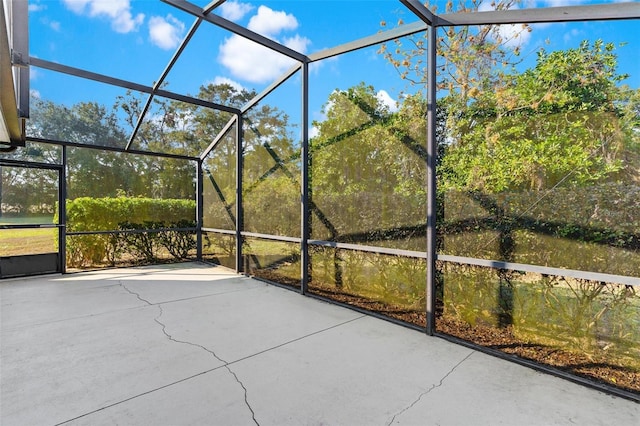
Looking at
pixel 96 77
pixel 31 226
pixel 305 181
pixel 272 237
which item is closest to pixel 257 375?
pixel 305 181

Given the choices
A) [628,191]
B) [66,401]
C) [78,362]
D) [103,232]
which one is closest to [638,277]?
[628,191]

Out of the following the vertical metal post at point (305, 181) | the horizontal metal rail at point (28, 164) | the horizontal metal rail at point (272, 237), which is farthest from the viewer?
the horizontal metal rail at point (28, 164)

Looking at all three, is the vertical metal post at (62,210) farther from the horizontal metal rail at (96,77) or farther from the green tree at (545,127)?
the green tree at (545,127)

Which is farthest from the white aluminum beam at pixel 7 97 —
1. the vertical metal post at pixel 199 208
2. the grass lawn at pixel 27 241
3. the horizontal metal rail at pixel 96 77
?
the vertical metal post at pixel 199 208

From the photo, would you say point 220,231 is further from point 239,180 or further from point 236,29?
point 236,29

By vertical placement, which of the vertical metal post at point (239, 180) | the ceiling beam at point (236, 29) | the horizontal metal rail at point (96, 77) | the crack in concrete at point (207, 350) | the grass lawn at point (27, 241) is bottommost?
the crack in concrete at point (207, 350)

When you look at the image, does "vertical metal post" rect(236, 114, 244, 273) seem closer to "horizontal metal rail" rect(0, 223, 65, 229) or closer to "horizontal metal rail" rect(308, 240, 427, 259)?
"horizontal metal rail" rect(308, 240, 427, 259)

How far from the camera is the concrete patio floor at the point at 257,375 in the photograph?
174 cm

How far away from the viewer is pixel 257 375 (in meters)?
2.16

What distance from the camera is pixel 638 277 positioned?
201cm

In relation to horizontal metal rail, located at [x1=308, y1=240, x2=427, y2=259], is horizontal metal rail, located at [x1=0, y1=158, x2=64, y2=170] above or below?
above

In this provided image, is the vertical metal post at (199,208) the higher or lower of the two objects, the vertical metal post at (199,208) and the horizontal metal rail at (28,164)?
the lower

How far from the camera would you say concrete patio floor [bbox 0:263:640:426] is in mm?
1742

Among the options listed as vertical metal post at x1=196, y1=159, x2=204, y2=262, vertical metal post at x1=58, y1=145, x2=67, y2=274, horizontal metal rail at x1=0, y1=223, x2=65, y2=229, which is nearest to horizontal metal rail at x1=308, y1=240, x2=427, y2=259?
vertical metal post at x1=196, y1=159, x2=204, y2=262
